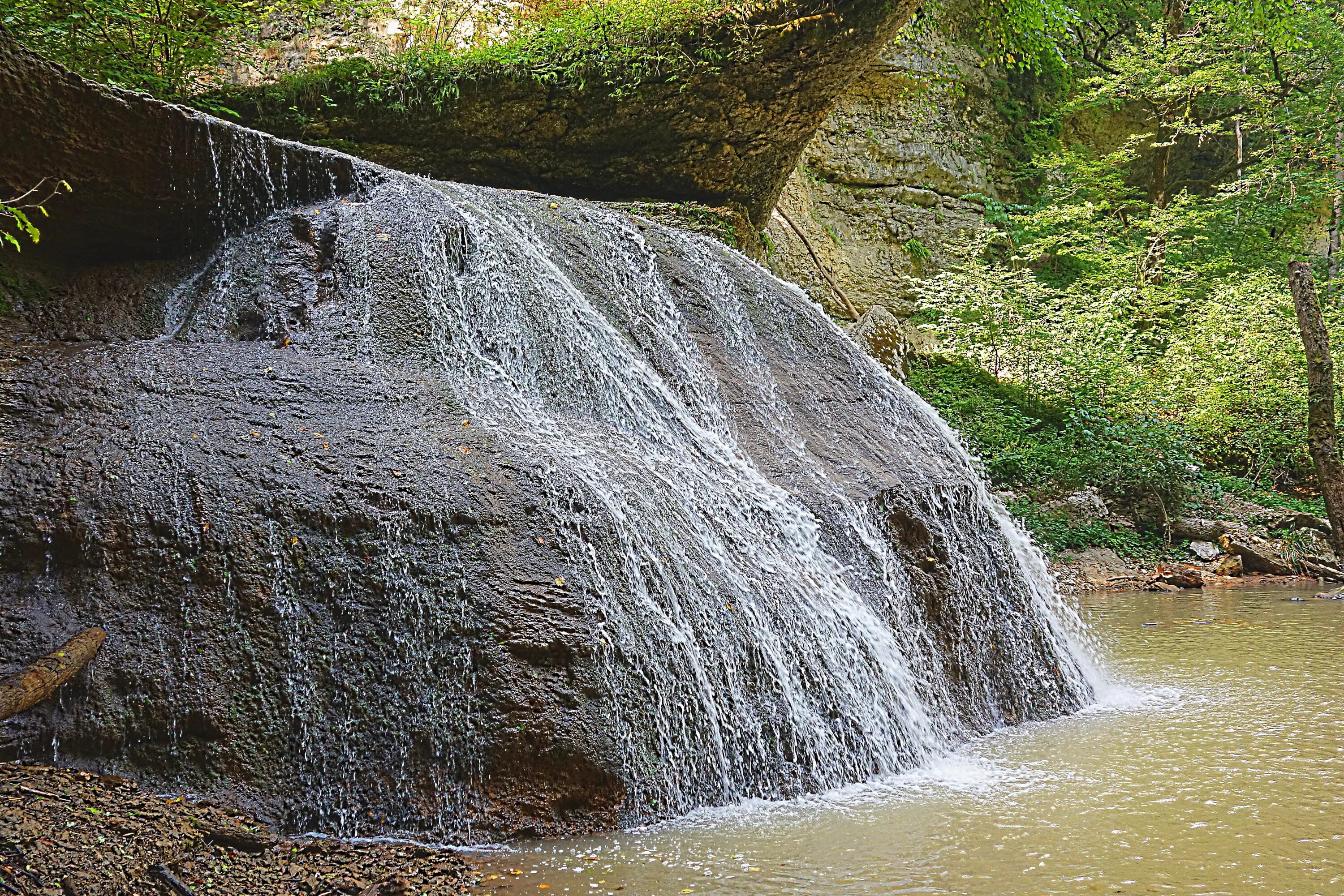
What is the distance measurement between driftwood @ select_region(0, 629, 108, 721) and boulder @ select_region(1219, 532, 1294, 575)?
463 inches

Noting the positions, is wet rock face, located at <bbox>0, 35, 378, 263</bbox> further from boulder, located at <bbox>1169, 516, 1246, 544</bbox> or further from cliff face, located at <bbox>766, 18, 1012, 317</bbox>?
cliff face, located at <bbox>766, 18, 1012, 317</bbox>

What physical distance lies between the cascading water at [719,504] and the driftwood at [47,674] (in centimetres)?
168

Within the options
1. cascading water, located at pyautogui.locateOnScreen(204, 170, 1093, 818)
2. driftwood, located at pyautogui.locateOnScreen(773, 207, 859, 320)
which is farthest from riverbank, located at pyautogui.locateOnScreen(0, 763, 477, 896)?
driftwood, located at pyautogui.locateOnScreen(773, 207, 859, 320)

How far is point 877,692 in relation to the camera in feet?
14.0

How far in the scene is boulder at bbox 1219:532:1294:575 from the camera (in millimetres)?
10812

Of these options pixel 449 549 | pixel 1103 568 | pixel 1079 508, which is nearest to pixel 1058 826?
pixel 449 549

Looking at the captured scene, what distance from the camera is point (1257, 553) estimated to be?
1093 cm

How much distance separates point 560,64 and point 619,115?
724mm

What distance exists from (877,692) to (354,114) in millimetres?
7565

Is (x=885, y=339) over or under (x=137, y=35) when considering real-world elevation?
under

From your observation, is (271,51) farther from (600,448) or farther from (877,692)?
(877,692)

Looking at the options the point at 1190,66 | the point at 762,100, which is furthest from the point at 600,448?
the point at 1190,66

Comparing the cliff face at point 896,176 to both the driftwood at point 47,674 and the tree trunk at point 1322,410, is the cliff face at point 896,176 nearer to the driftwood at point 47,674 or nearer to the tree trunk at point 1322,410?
the tree trunk at point 1322,410

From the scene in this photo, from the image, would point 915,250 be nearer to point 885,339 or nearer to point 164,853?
point 885,339
